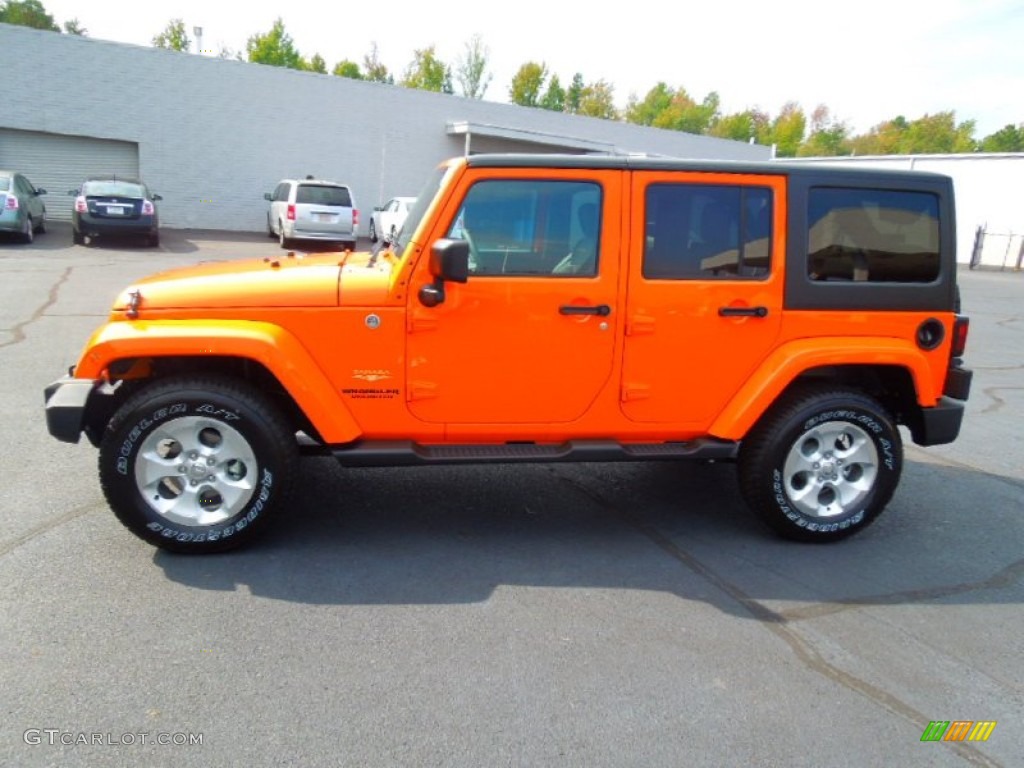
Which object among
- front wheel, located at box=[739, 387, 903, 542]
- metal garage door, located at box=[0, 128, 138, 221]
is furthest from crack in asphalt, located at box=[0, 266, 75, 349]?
metal garage door, located at box=[0, 128, 138, 221]

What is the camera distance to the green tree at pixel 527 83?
72812mm

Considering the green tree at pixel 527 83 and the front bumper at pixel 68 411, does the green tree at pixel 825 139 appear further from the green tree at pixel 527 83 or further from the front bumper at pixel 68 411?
the front bumper at pixel 68 411

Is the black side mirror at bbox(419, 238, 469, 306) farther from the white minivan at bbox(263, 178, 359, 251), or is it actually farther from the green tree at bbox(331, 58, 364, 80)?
the green tree at bbox(331, 58, 364, 80)

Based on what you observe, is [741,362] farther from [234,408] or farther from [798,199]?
[234,408]

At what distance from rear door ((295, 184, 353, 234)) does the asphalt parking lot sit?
1325 centimetres

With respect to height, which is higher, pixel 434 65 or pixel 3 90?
pixel 434 65

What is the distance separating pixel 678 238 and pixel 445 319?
1.32 m

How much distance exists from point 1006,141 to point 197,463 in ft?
309

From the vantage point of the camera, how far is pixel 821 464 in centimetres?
414

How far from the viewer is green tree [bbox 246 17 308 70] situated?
202 ft

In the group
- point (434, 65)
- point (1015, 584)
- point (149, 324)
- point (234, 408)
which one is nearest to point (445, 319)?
point (234, 408)

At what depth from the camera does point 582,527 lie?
4.27m

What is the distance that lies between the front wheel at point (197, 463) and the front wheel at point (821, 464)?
256 centimetres

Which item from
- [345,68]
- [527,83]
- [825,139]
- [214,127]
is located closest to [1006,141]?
[825,139]
